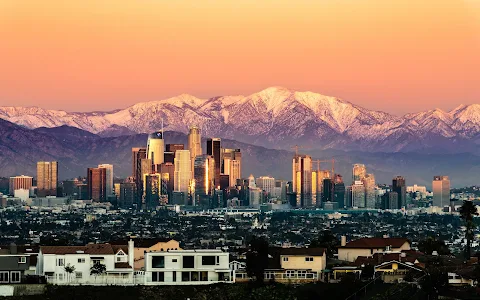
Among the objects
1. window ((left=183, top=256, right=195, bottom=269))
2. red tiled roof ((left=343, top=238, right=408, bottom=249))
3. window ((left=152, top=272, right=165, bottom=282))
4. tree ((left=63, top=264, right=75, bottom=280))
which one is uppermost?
red tiled roof ((left=343, top=238, right=408, bottom=249))

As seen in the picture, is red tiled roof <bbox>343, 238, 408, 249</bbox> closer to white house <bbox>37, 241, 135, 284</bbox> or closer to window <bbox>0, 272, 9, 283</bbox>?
white house <bbox>37, 241, 135, 284</bbox>

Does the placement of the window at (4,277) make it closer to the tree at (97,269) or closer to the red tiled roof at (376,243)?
the tree at (97,269)

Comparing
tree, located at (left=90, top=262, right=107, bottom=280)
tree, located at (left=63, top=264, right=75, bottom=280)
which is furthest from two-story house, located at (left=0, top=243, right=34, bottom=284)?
tree, located at (left=90, top=262, right=107, bottom=280)

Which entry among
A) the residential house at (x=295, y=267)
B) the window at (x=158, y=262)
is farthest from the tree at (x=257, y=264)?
the window at (x=158, y=262)

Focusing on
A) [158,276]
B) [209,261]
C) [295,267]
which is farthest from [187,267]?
[295,267]

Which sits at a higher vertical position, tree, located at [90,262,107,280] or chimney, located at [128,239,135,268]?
chimney, located at [128,239,135,268]

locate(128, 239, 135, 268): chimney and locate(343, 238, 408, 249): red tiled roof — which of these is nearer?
locate(128, 239, 135, 268): chimney
